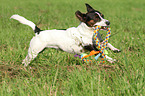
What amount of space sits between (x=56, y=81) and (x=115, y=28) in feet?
12.6

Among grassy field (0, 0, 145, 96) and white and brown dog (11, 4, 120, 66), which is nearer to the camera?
grassy field (0, 0, 145, 96)

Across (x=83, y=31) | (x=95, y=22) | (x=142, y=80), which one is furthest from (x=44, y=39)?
(x=142, y=80)

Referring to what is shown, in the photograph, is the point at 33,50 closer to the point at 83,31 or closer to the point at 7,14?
the point at 83,31

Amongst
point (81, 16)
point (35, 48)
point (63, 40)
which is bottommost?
point (35, 48)

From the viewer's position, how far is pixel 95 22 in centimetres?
293

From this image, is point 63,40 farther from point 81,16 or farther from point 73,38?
point 81,16

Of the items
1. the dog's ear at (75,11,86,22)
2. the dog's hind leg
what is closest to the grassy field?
the dog's hind leg

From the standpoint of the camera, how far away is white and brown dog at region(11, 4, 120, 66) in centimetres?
294

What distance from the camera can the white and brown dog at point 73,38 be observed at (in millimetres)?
2937

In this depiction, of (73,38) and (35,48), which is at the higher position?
(73,38)

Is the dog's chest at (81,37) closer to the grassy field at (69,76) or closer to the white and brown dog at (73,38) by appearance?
the white and brown dog at (73,38)

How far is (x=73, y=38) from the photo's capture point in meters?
3.05

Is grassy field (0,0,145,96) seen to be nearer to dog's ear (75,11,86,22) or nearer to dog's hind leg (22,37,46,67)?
dog's hind leg (22,37,46,67)

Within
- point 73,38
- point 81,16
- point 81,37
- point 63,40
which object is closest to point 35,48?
point 63,40
